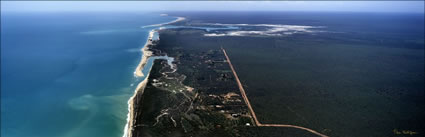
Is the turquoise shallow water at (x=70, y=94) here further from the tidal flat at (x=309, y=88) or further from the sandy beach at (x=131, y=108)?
the tidal flat at (x=309, y=88)

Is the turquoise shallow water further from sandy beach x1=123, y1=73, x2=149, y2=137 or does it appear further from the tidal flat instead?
the tidal flat

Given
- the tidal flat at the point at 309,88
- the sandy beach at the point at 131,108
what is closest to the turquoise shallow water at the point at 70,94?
the sandy beach at the point at 131,108

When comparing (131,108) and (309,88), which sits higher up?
(309,88)

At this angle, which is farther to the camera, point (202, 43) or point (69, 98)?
point (202, 43)

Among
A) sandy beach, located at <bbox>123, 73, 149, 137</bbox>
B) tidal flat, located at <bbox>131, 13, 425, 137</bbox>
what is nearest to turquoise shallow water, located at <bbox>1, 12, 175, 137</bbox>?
sandy beach, located at <bbox>123, 73, 149, 137</bbox>

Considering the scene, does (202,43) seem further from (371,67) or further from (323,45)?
(371,67)

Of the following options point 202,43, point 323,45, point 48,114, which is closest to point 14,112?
point 48,114

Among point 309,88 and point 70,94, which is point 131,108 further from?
point 309,88

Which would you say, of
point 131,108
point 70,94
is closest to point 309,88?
point 131,108

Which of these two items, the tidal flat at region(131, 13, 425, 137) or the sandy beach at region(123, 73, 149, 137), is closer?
the sandy beach at region(123, 73, 149, 137)

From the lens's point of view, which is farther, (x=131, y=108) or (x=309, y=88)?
(x=309, y=88)

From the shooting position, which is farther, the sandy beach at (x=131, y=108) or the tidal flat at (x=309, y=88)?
the tidal flat at (x=309, y=88)
